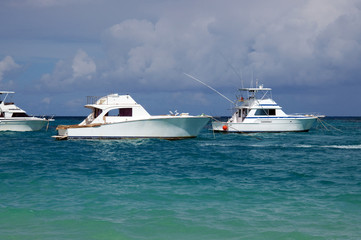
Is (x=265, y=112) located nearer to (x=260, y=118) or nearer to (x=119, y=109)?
(x=260, y=118)

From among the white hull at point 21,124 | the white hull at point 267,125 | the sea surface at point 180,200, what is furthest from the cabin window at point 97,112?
the white hull at point 21,124

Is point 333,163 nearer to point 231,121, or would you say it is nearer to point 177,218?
point 177,218

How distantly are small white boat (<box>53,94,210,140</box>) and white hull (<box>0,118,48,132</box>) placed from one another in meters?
19.5

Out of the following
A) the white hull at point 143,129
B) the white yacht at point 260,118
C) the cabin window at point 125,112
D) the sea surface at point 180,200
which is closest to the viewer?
the sea surface at point 180,200

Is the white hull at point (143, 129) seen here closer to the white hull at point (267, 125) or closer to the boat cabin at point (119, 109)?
the boat cabin at point (119, 109)

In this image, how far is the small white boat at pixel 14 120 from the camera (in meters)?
48.7

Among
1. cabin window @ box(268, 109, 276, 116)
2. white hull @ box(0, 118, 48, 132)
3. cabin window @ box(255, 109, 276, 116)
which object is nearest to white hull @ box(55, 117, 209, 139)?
cabin window @ box(255, 109, 276, 116)

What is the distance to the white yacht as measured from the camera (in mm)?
44750

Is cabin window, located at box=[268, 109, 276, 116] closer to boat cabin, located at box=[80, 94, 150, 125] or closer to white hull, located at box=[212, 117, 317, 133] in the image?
white hull, located at box=[212, 117, 317, 133]

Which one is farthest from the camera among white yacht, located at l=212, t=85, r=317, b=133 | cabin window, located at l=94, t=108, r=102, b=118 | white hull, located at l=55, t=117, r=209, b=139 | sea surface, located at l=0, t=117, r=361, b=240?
white yacht, located at l=212, t=85, r=317, b=133

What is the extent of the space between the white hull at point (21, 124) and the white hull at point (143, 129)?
20026mm

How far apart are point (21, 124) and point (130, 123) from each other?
24698mm

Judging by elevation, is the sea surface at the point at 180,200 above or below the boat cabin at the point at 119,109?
below

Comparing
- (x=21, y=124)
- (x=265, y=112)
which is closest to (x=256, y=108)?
(x=265, y=112)
